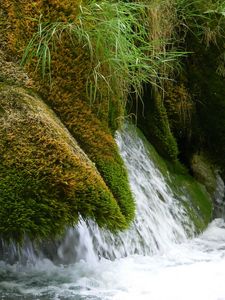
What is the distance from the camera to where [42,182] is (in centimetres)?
290

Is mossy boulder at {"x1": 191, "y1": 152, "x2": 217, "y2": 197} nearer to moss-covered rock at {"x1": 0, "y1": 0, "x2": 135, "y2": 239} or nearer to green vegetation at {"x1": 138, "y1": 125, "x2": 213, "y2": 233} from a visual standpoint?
green vegetation at {"x1": 138, "y1": 125, "x2": 213, "y2": 233}

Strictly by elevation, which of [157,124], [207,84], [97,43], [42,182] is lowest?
[42,182]

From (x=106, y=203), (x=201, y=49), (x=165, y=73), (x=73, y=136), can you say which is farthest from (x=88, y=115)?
(x=201, y=49)

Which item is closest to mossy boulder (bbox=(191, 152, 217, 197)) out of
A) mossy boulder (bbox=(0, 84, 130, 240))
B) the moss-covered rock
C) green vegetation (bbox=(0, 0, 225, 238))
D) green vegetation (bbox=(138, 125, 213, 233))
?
green vegetation (bbox=(138, 125, 213, 233))

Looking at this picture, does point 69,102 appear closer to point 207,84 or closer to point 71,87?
point 71,87

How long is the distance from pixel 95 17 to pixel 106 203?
129 centimetres

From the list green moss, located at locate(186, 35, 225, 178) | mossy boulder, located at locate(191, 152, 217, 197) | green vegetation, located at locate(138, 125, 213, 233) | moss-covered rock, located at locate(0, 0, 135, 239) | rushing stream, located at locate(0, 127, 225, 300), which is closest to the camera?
rushing stream, located at locate(0, 127, 225, 300)

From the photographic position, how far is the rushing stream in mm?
3203

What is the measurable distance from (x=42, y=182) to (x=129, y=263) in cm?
115

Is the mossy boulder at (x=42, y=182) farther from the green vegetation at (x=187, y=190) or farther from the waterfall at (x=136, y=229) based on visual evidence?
the green vegetation at (x=187, y=190)

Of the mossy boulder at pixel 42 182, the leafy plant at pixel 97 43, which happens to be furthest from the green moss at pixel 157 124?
the mossy boulder at pixel 42 182

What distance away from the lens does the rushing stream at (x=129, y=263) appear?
3203mm

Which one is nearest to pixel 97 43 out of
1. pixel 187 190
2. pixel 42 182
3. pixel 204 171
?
pixel 42 182

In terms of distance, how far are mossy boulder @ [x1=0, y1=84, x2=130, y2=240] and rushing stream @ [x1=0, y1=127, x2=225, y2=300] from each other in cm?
39
